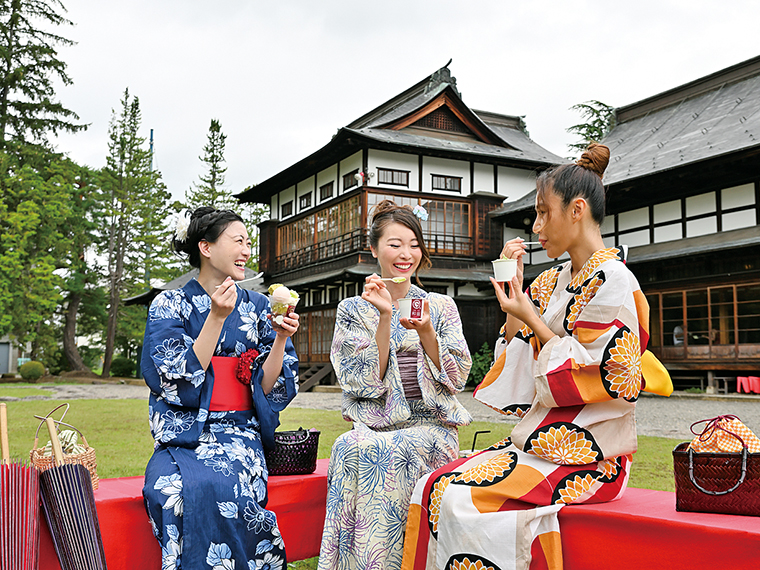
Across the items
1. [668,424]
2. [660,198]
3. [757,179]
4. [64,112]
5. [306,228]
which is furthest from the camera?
[64,112]

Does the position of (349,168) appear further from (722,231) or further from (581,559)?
(581,559)

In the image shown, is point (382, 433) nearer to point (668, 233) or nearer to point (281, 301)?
point (281, 301)

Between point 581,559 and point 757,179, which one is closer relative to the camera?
point 581,559

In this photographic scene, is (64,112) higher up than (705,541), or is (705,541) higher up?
(64,112)

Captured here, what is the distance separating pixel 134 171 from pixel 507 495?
104 ft

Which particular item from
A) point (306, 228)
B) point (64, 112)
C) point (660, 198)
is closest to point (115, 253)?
point (64, 112)

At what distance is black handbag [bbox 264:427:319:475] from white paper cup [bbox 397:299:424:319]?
88 cm

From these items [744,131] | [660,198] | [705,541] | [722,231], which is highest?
[744,131]

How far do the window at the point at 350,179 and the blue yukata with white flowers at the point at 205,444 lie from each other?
1692 cm

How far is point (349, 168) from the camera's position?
67.1 feet

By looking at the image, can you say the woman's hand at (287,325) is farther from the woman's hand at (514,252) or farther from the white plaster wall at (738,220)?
the white plaster wall at (738,220)

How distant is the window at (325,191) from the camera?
2164cm

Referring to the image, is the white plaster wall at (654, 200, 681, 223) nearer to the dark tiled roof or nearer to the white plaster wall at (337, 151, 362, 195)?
the dark tiled roof

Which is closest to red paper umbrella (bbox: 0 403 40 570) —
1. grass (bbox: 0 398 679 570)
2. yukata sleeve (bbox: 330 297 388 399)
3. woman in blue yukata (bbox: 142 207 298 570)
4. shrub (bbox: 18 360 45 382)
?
woman in blue yukata (bbox: 142 207 298 570)
